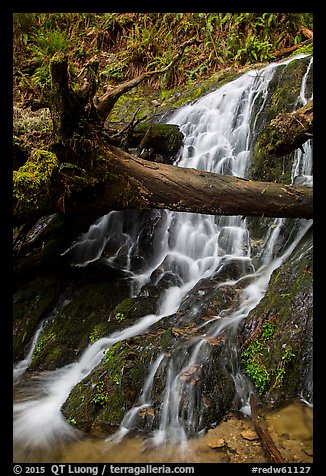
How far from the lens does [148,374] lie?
13.6 feet

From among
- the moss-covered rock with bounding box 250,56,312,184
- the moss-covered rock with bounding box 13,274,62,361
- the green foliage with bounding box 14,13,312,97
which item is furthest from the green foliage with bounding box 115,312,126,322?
the green foliage with bounding box 14,13,312,97

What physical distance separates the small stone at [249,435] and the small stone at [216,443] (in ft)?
0.64

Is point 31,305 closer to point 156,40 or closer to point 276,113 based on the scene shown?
point 276,113

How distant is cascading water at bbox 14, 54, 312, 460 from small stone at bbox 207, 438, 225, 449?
8.7 inches

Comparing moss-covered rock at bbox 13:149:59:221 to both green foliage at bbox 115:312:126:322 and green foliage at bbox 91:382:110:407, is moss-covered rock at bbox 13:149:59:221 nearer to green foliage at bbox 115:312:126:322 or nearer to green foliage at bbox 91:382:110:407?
green foliage at bbox 115:312:126:322

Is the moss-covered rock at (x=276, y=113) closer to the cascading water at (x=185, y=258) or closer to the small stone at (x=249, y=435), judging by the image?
the cascading water at (x=185, y=258)

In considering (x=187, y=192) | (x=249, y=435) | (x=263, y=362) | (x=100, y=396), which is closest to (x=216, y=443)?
(x=249, y=435)

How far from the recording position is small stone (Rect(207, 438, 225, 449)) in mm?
3387

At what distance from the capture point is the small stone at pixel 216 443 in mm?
3387

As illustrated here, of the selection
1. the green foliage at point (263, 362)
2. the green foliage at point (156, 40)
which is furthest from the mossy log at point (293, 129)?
the green foliage at point (156, 40)

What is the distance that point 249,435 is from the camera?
3465 mm

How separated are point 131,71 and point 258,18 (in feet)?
15.0

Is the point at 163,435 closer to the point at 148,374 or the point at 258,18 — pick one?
the point at 148,374

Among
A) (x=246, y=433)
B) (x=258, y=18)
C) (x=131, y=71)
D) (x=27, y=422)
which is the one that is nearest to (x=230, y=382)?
(x=246, y=433)
